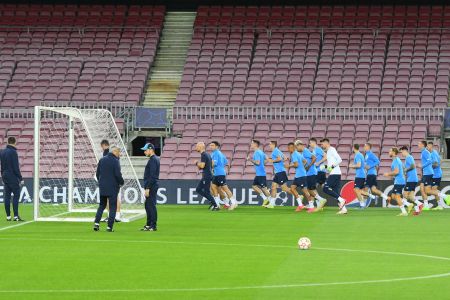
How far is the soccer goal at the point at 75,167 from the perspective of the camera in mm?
29844

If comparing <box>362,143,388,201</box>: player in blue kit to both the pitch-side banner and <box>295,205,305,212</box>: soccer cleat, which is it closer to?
the pitch-side banner

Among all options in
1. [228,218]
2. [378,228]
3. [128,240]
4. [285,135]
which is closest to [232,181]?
[285,135]

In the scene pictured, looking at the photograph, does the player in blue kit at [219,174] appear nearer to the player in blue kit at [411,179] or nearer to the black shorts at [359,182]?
the black shorts at [359,182]

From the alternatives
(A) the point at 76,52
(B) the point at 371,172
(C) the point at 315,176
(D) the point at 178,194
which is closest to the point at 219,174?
(C) the point at 315,176

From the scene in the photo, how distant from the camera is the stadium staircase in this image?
4712cm

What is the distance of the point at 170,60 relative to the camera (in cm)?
5000

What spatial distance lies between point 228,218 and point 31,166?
13.8m

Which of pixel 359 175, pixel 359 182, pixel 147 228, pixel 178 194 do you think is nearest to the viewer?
pixel 147 228

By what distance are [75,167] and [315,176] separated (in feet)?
25.1

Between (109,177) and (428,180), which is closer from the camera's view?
(109,177)

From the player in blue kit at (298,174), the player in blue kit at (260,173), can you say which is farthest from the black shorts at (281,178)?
the player in blue kit at (298,174)

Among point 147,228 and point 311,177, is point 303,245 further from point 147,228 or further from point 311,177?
point 311,177

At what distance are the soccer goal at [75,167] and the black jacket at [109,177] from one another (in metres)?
3.49

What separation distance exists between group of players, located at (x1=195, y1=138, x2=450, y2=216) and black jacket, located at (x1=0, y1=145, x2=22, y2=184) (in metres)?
6.23
